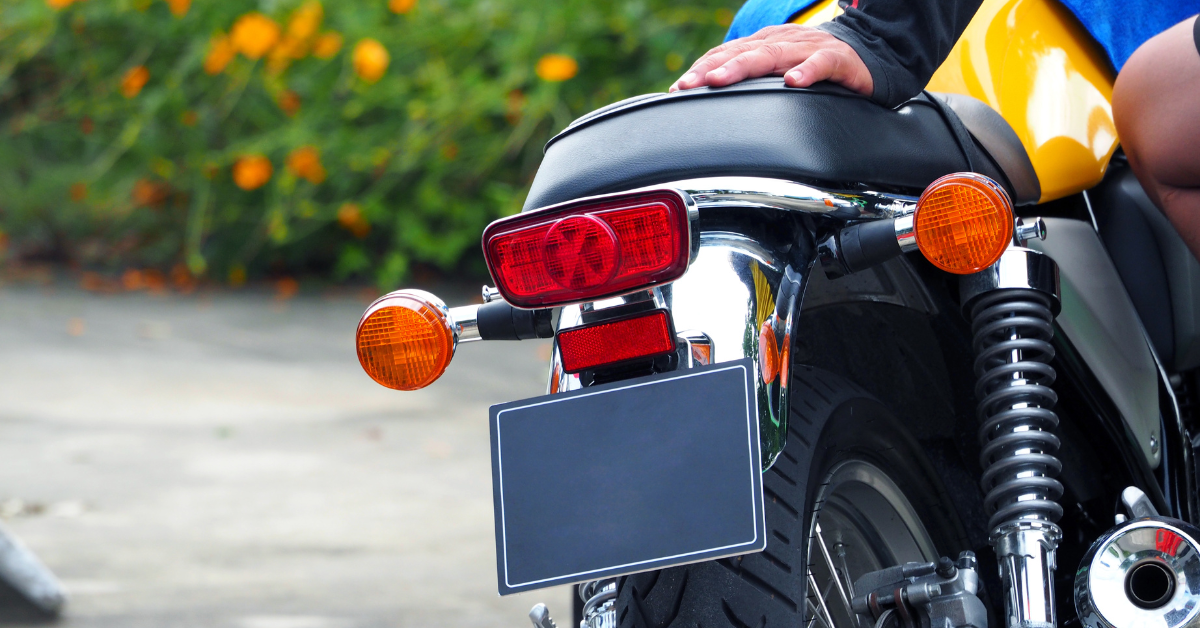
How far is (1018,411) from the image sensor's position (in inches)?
50.9

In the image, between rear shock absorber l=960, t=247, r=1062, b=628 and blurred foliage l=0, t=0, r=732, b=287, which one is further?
blurred foliage l=0, t=0, r=732, b=287

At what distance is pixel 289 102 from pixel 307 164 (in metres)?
0.50

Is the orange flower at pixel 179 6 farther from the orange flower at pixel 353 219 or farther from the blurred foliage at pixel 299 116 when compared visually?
the orange flower at pixel 353 219

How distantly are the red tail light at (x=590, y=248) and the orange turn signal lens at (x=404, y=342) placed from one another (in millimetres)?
123

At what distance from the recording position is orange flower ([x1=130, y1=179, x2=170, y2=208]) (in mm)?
6590

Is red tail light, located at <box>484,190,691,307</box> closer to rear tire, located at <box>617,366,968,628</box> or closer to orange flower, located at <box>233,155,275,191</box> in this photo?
rear tire, located at <box>617,366,968,628</box>

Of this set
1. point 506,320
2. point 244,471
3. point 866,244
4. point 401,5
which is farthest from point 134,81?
point 866,244

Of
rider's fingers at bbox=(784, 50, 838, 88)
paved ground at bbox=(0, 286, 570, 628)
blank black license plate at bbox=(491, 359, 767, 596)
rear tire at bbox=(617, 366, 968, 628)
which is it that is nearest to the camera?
blank black license plate at bbox=(491, 359, 767, 596)

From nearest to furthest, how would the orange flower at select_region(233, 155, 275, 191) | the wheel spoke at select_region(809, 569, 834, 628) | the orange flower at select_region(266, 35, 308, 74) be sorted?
the wheel spoke at select_region(809, 569, 834, 628)
the orange flower at select_region(233, 155, 275, 191)
the orange flower at select_region(266, 35, 308, 74)

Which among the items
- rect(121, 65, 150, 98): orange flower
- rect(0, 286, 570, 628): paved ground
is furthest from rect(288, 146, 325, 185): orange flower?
rect(121, 65, 150, 98): orange flower

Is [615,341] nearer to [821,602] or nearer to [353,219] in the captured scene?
[821,602]

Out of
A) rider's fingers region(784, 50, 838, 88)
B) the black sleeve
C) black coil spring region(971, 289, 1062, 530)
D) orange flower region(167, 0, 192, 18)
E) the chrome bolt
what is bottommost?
black coil spring region(971, 289, 1062, 530)

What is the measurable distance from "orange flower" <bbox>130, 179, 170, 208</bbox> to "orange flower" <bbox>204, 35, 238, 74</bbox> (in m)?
0.84

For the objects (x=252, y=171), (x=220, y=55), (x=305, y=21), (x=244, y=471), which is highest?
(x=305, y=21)
